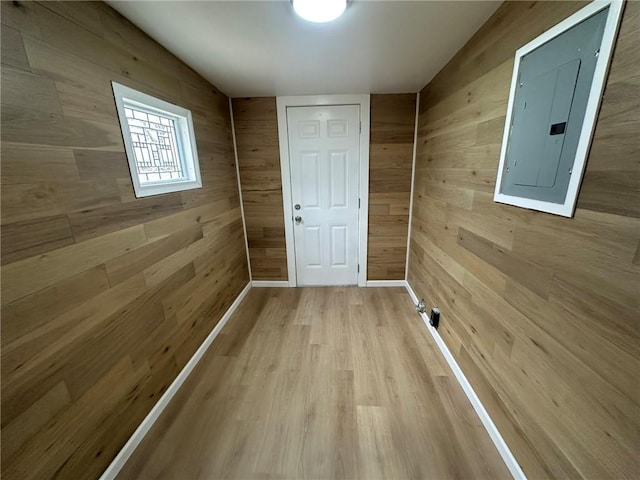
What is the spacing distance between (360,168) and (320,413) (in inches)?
89.0

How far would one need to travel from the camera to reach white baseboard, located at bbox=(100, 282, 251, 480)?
46.6 inches

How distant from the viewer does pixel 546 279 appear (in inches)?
38.1

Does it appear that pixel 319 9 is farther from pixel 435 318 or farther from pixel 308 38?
pixel 435 318

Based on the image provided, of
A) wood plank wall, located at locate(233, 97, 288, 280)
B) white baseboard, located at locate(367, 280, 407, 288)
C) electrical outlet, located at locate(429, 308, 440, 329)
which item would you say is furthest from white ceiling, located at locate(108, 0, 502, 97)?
white baseboard, located at locate(367, 280, 407, 288)

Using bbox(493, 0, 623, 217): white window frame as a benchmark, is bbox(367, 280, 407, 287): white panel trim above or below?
below

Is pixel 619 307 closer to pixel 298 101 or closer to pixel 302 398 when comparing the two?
pixel 302 398

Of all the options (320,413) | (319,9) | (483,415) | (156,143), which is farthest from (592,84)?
(156,143)

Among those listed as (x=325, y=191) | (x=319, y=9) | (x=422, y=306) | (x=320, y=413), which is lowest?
(x=320, y=413)

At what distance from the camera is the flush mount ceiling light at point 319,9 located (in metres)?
1.13

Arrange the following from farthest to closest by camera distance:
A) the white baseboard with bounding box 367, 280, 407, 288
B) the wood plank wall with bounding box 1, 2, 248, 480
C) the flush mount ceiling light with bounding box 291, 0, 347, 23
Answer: the white baseboard with bounding box 367, 280, 407, 288, the flush mount ceiling light with bounding box 291, 0, 347, 23, the wood plank wall with bounding box 1, 2, 248, 480

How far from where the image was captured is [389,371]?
1.74 meters

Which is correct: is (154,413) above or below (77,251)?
below

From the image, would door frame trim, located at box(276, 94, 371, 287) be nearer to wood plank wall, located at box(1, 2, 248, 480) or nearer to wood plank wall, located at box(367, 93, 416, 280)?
wood plank wall, located at box(367, 93, 416, 280)

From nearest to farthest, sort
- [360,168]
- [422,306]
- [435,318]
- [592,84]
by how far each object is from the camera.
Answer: [592,84] < [435,318] < [422,306] < [360,168]
